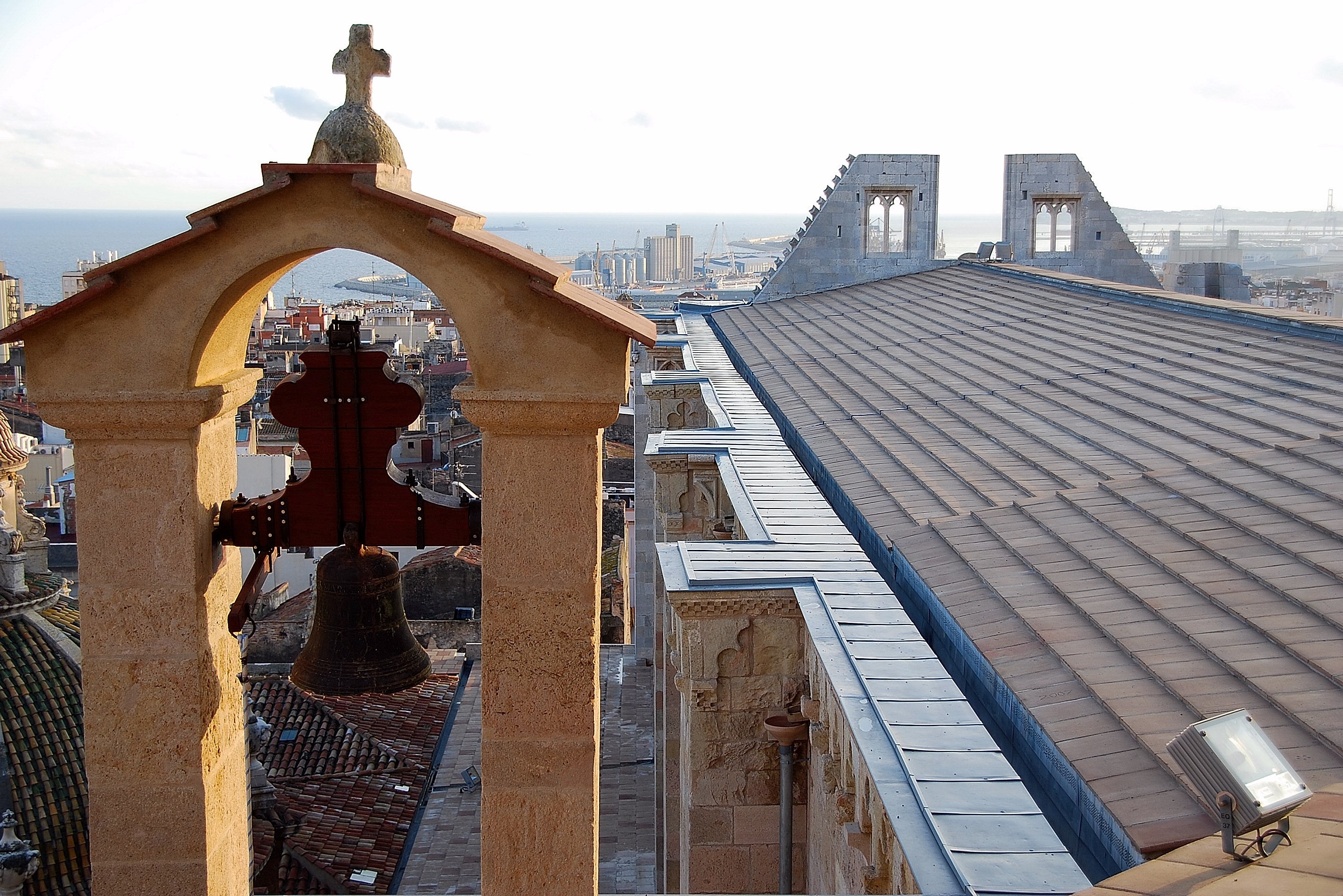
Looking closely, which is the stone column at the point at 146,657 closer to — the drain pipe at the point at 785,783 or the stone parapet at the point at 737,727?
the stone parapet at the point at 737,727

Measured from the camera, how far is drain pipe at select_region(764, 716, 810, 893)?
24.5 ft

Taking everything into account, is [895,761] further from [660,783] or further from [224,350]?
[660,783]

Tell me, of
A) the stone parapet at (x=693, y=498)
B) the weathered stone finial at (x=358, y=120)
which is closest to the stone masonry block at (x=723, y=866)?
the stone parapet at (x=693, y=498)

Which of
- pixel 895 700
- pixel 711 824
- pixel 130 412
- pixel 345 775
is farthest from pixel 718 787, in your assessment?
pixel 345 775

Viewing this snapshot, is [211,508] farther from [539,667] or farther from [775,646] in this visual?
[775,646]

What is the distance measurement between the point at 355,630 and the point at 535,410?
1.26 m

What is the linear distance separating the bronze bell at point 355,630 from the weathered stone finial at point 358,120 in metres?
1.36

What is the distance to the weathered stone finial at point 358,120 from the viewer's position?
12.5 ft

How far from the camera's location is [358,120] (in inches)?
151

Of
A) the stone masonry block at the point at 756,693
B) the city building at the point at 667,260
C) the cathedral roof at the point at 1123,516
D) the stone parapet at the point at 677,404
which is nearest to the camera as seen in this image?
the cathedral roof at the point at 1123,516

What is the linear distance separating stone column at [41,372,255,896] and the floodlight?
9.06 ft

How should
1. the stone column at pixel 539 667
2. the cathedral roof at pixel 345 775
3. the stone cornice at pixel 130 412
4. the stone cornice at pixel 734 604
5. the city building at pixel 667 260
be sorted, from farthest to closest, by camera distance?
the city building at pixel 667 260 < the cathedral roof at pixel 345 775 < the stone cornice at pixel 734 604 < the stone column at pixel 539 667 < the stone cornice at pixel 130 412

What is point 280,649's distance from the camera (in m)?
26.2

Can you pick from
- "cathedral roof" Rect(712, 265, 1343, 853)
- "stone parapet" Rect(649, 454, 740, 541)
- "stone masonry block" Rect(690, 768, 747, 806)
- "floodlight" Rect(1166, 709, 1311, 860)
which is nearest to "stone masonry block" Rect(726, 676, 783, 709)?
"stone masonry block" Rect(690, 768, 747, 806)
